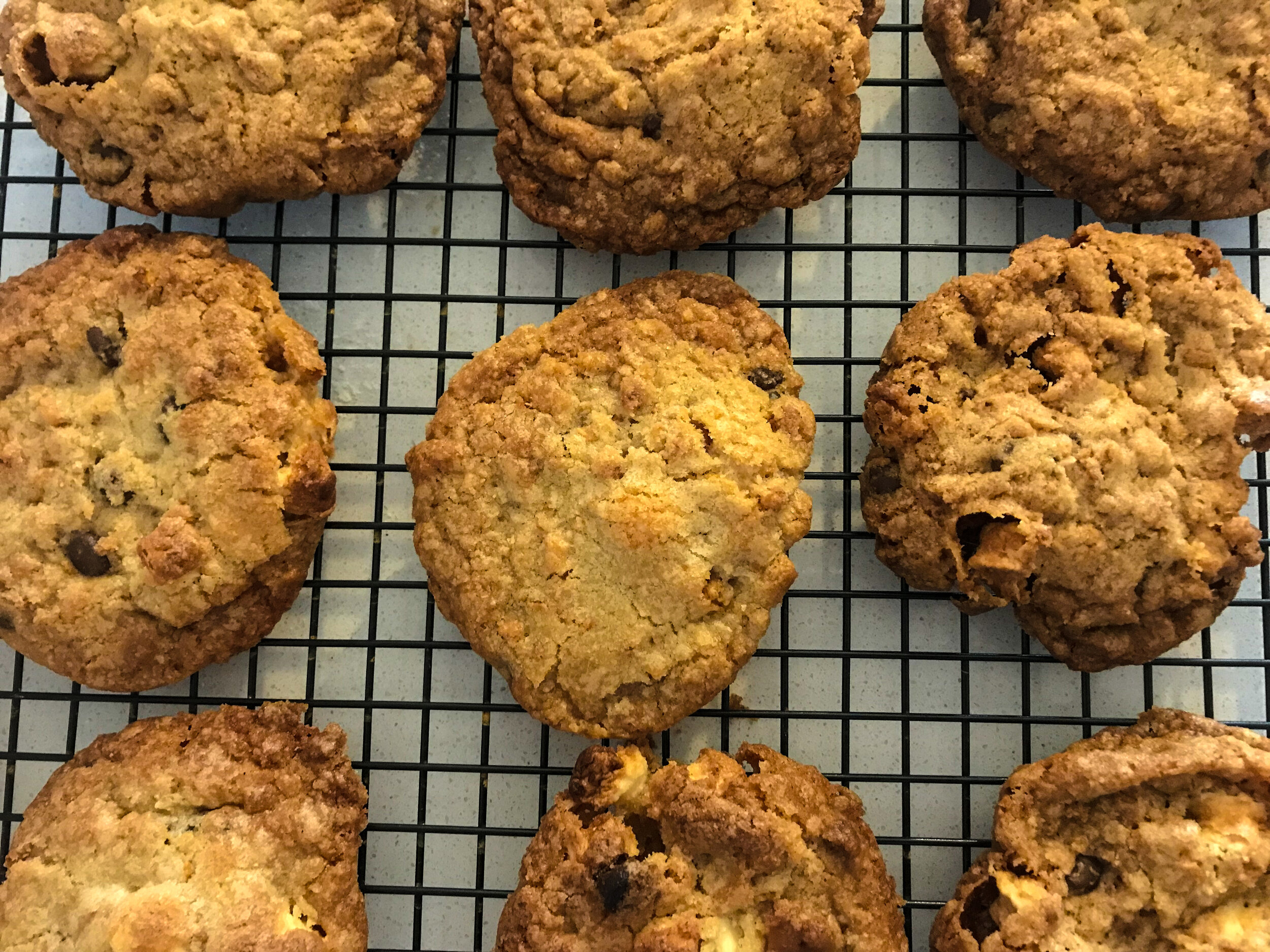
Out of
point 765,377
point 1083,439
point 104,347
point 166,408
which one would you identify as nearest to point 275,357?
point 166,408

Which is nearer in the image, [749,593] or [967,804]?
[749,593]

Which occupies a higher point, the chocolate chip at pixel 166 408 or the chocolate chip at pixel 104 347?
the chocolate chip at pixel 104 347

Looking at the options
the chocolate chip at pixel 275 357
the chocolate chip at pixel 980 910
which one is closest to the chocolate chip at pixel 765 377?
the chocolate chip at pixel 275 357

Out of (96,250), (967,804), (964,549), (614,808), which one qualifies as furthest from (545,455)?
(967,804)

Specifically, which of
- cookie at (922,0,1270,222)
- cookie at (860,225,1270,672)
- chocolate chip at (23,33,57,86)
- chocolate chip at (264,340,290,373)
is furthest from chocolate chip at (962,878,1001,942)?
chocolate chip at (23,33,57,86)

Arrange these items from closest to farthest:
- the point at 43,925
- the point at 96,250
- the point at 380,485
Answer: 1. the point at 43,925
2. the point at 96,250
3. the point at 380,485

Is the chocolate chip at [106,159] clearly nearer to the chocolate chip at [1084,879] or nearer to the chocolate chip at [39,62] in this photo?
the chocolate chip at [39,62]

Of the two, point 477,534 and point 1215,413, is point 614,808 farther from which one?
point 1215,413
